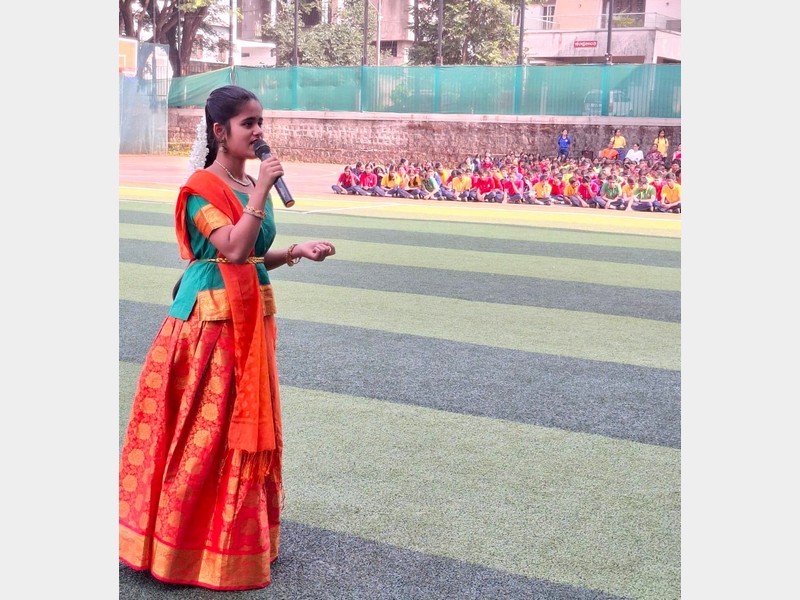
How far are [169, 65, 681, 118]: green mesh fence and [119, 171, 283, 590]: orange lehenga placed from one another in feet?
58.8

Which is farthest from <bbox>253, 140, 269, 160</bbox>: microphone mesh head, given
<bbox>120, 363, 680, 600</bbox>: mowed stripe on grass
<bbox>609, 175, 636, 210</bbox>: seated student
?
<bbox>609, 175, 636, 210</bbox>: seated student

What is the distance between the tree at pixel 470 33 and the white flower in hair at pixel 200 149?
90.2ft

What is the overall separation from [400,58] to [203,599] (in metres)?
34.0

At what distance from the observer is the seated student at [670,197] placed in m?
A: 15.1

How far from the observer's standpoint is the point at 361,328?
252 inches

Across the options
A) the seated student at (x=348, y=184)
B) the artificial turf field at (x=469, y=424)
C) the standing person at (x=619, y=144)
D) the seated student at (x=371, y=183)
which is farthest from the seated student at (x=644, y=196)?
the artificial turf field at (x=469, y=424)

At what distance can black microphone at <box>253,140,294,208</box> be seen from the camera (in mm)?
2268

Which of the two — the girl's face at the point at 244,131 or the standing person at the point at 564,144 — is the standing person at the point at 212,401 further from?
the standing person at the point at 564,144

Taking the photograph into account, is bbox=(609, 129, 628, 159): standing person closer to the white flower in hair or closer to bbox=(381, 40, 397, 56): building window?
bbox=(381, 40, 397, 56): building window

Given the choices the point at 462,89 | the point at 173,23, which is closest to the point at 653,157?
the point at 462,89

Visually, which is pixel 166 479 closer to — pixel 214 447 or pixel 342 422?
pixel 214 447

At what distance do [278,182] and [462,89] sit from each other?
20183 mm

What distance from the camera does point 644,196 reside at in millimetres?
15273

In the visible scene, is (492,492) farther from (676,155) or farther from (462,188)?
(676,155)
